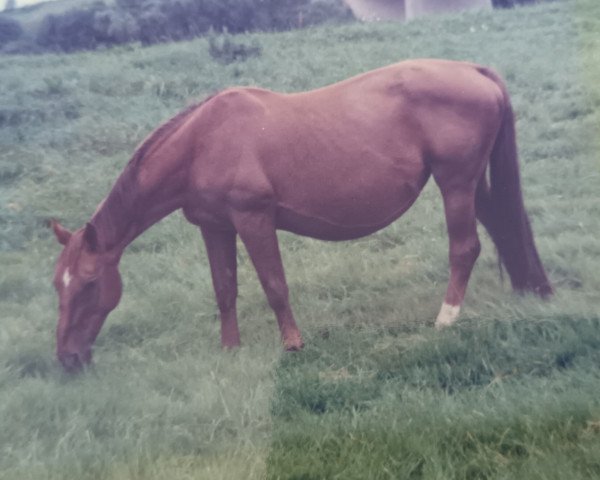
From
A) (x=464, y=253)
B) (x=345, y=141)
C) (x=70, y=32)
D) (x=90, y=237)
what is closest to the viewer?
(x=90, y=237)

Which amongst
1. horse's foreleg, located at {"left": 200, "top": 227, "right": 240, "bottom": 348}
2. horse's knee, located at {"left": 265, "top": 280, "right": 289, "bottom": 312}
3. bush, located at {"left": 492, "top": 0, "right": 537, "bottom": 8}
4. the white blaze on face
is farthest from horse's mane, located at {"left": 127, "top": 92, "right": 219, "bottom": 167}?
bush, located at {"left": 492, "top": 0, "right": 537, "bottom": 8}

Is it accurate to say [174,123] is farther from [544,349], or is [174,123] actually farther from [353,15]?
[544,349]

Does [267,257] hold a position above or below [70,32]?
below

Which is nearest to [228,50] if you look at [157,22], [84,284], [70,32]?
[157,22]

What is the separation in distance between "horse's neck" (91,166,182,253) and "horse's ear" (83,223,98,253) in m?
0.03

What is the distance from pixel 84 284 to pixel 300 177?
1.22 metres

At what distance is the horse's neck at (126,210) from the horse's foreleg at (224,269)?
290 mm

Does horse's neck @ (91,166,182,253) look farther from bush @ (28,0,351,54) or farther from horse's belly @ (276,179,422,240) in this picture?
bush @ (28,0,351,54)

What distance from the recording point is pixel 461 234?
415 centimetres

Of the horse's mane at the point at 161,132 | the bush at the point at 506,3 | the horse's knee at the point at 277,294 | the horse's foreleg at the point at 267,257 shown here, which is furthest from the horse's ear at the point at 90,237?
the bush at the point at 506,3

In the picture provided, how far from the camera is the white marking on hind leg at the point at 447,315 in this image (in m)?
3.94

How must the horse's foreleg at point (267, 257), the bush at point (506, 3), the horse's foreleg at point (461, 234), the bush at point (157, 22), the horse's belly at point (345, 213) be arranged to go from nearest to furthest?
the horse's foreleg at point (267, 257) → the horse's belly at point (345, 213) → the horse's foreleg at point (461, 234) → the bush at point (157, 22) → the bush at point (506, 3)

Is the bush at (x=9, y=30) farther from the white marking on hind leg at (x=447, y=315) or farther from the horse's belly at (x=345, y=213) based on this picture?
the white marking on hind leg at (x=447, y=315)

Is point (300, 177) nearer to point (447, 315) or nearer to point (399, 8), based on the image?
point (447, 315)
